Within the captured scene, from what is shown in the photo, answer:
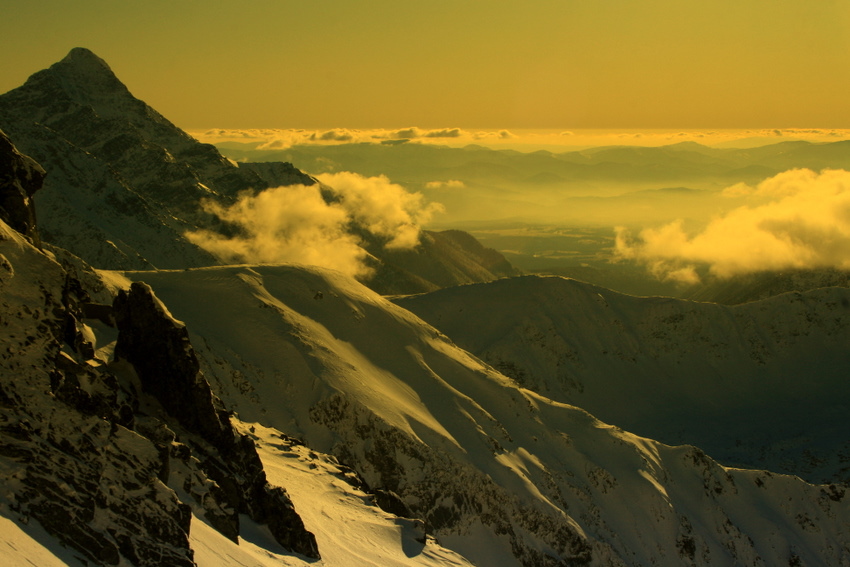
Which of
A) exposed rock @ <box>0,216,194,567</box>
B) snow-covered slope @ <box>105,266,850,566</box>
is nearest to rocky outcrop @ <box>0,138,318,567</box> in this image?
exposed rock @ <box>0,216,194,567</box>

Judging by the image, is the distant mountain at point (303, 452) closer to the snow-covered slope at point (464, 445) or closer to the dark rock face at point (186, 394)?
the dark rock face at point (186, 394)

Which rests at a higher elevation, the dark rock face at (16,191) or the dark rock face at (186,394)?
the dark rock face at (16,191)

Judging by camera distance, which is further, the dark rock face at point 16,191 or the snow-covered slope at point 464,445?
the snow-covered slope at point 464,445

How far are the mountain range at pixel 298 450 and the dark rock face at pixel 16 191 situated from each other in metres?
0.12

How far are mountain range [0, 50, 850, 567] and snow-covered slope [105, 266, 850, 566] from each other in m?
0.33

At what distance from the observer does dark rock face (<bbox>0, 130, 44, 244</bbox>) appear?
148 ft

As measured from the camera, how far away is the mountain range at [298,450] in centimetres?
3706

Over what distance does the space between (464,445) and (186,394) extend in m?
56.9

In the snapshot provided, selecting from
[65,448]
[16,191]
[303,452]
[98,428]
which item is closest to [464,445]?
[303,452]

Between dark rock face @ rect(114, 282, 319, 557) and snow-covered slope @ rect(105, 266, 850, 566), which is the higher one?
dark rock face @ rect(114, 282, 319, 557)

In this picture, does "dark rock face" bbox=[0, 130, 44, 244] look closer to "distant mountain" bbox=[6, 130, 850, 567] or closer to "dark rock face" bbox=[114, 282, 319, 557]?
"distant mountain" bbox=[6, 130, 850, 567]

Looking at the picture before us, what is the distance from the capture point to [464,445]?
100812mm

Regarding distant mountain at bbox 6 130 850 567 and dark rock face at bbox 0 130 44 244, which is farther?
dark rock face at bbox 0 130 44 244

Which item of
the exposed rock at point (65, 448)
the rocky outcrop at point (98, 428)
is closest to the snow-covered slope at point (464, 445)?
the rocky outcrop at point (98, 428)
